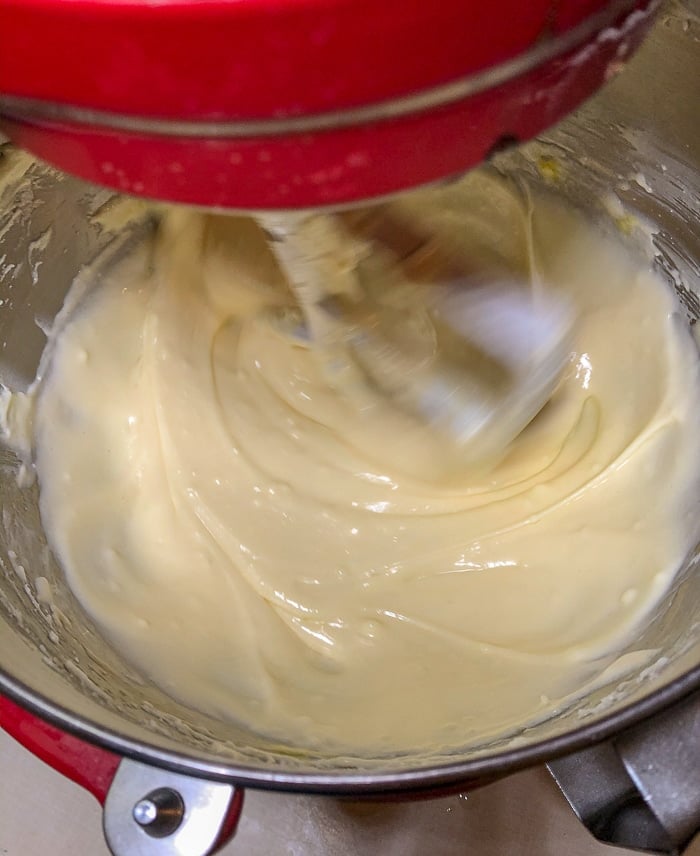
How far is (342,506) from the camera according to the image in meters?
0.94

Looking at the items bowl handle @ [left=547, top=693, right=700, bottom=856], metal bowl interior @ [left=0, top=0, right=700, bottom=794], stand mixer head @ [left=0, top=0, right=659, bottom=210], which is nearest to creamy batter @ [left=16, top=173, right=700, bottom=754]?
metal bowl interior @ [left=0, top=0, right=700, bottom=794]

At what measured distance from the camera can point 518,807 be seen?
926 millimetres

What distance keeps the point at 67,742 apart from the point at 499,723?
15.8 inches

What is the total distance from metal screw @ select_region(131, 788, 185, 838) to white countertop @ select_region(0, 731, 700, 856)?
0.34 m

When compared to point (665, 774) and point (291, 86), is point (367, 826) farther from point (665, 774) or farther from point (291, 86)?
point (291, 86)

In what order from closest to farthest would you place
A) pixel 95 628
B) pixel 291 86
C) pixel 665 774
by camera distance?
pixel 291 86 < pixel 665 774 < pixel 95 628

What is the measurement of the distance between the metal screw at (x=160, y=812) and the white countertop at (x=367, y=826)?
34 cm

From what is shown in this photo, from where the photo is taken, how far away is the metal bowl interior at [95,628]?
546mm

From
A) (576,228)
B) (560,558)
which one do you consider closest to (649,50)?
(576,228)

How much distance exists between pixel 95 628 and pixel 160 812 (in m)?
0.31

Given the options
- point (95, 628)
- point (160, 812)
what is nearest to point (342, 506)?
point (95, 628)

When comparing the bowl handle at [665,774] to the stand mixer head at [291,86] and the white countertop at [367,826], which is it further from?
the stand mixer head at [291,86]

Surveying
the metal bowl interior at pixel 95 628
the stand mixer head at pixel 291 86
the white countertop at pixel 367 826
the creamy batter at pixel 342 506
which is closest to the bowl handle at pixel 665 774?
the metal bowl interior at pixel 95 628

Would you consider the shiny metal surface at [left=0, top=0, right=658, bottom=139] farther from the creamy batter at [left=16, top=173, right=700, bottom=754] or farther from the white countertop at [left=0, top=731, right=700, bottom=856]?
the white countertop at [left=0, top=731, right=700, bottom=856]
